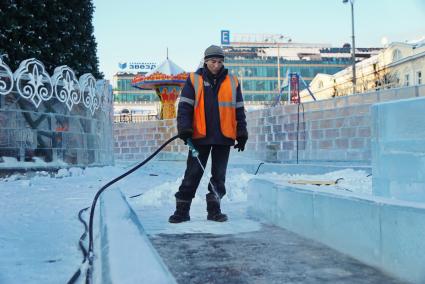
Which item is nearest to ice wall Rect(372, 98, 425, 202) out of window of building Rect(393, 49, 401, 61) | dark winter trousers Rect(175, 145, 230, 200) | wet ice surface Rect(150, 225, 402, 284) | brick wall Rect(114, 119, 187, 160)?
wet ice surface Rect(150, 225, 402, 284)

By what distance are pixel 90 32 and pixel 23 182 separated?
18.9ft

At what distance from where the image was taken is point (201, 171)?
4676mm

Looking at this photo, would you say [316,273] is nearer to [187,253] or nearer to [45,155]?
[187,253]

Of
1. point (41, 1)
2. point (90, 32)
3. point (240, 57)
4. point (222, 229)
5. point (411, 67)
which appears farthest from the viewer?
point (240, 57)

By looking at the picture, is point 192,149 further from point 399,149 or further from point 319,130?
point 319,130

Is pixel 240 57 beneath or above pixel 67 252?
above

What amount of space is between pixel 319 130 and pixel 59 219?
7.81 m

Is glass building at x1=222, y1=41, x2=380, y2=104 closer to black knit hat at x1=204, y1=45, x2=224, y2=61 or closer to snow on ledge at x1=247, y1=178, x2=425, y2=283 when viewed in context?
black knit hat at x1=204, y1=45, x2=224, y2=61

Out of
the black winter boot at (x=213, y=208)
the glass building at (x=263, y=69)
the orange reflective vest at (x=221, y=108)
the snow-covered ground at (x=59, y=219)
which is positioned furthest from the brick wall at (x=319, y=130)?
the glass building at (x=263, y=69)

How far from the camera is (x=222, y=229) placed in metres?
4.11

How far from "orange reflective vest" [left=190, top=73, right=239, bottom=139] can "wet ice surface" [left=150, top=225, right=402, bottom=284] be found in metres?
1.08

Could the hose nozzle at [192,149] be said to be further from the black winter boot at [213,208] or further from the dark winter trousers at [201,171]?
the black winter boot at [213,208]

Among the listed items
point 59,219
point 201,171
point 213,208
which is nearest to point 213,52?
point 201,171

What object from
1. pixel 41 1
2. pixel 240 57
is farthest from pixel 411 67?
pixel 240 57
